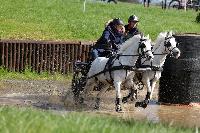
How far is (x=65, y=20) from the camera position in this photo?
30.5 metres

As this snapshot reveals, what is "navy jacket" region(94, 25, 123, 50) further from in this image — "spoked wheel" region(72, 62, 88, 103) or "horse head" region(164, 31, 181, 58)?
"horse head" region(164, 31, 181, 58)

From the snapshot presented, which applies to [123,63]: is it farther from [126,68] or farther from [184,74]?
[184,74]

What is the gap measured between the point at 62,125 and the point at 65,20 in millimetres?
23453

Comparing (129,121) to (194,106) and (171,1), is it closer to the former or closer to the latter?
(194,106)

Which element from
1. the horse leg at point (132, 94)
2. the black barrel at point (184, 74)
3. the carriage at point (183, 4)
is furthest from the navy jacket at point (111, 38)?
the carriage at point (183, 4)

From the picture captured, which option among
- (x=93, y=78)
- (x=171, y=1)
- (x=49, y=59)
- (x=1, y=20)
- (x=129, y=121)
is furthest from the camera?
(x=171, y=1)

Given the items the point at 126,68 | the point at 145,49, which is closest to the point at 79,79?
the point at 126,68

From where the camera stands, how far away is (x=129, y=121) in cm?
862

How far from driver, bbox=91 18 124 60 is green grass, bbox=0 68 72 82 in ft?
16.5

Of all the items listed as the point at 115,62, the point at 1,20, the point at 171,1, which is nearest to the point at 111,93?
the point at 115,62

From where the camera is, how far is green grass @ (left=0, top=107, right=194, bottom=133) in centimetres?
690

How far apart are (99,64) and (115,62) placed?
28.4 inches

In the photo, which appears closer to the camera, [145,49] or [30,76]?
[145,49]

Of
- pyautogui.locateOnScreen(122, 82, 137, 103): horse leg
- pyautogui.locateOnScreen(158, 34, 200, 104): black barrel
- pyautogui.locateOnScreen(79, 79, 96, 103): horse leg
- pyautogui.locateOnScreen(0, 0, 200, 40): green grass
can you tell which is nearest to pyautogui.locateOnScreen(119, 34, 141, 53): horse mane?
pyautogui.locateOnScreen(122, 82, 137, 103): horse leg
